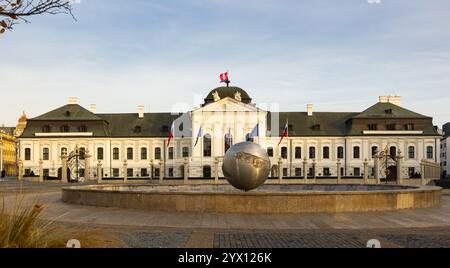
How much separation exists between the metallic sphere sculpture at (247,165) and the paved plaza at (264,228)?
2.55 meters

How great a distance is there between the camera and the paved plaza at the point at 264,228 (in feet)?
32.0

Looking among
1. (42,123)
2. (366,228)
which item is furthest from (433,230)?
(42,123)

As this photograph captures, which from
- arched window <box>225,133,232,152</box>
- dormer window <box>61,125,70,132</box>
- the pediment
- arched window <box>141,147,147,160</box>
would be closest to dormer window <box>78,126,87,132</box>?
dormer window <box>61,125,70,132</box>

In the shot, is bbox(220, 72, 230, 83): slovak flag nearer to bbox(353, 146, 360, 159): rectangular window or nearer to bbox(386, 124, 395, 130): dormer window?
bbox(353, 146, 360, 159): rectangular window

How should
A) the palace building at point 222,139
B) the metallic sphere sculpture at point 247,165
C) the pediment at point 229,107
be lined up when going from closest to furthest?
1. the metallic sphere sculpture at point 247,165
2. the pediment at point 229,107
3. the palace building at point 222,139

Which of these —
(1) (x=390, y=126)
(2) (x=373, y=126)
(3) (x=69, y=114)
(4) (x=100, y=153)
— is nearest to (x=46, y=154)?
(3) (x=69, y=114)

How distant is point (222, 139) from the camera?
2576 inches

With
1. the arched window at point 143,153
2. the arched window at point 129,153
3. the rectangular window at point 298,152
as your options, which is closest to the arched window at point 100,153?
the arched window at point 129,153

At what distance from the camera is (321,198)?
15195 mm

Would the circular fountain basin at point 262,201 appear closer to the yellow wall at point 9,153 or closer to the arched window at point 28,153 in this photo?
the arched window at point 28,153

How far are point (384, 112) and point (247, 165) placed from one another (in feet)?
186

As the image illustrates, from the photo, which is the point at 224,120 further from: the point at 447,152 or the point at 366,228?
the point at 447,152

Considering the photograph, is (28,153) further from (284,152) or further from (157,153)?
(284,152)
